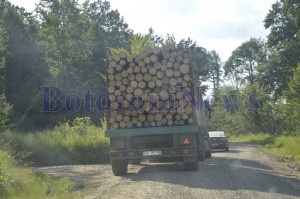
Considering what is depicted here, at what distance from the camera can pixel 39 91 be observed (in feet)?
153

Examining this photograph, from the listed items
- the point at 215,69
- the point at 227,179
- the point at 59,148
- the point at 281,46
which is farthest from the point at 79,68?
the point at 215,69

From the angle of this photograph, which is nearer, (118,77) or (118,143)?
(118,143)

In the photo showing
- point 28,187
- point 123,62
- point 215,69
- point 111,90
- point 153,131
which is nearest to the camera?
point 28,187

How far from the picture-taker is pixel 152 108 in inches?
567

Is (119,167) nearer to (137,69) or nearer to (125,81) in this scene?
(125,81)

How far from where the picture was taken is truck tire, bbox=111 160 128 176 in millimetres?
14578

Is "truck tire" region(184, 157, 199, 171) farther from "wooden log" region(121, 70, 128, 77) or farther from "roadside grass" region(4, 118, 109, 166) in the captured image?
"roadside grass" region(4, 118, 109, 166)

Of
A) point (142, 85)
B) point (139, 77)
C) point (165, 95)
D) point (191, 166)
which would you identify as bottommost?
point (191, 166)

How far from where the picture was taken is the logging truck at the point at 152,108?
14094mm

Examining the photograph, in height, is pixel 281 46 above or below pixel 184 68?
above

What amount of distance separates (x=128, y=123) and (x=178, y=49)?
2.88 m

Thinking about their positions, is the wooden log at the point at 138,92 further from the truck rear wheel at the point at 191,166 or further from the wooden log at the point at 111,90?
the truck rear wheel at the point at 191,166

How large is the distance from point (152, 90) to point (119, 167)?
2.69 metres

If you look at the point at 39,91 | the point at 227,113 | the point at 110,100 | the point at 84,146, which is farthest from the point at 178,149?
the point at 227,113
